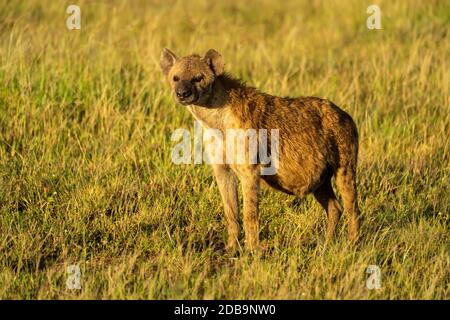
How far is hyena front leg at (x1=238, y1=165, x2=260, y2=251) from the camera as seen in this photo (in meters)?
5.75

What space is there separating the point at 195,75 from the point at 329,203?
138cm

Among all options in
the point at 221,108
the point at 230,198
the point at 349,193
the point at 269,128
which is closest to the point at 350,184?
the point at 349,193

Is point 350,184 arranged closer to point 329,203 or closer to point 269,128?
point 329,203

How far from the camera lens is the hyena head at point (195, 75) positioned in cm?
578

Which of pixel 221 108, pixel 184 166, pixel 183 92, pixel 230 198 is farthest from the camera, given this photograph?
pixel 184 166

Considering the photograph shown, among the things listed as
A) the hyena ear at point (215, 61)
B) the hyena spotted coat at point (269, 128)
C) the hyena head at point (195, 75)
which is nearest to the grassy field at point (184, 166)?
the hyena spotted coat at point (269, 128)

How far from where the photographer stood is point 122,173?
6941mm

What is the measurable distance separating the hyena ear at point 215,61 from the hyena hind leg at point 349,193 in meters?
1.11

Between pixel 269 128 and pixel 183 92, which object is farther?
pixel 269 128

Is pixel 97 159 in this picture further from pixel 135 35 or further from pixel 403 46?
pixel 403 46

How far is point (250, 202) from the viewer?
578cm

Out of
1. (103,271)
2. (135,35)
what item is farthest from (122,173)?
(135,35)

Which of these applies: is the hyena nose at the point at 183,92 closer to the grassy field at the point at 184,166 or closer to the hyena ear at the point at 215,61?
the hyena ear at the point at 215,61

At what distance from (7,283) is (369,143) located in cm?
367
